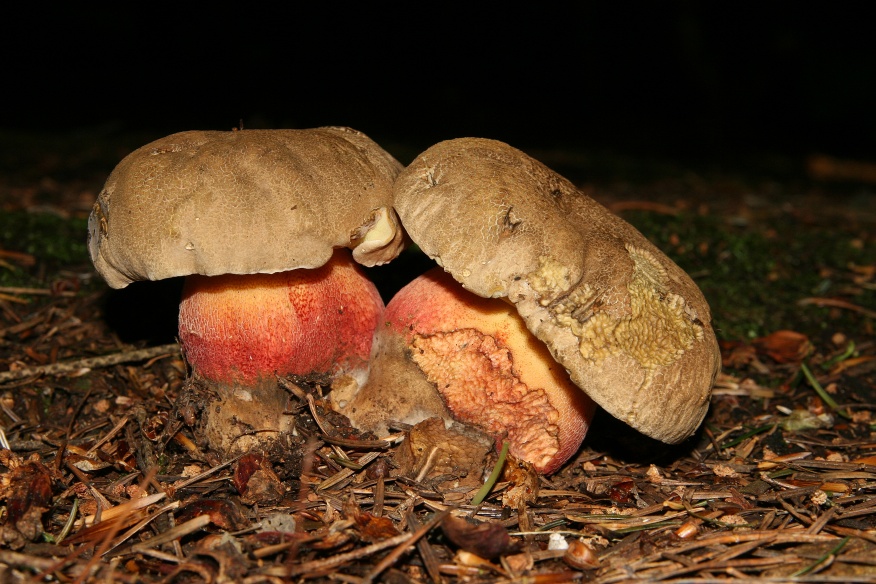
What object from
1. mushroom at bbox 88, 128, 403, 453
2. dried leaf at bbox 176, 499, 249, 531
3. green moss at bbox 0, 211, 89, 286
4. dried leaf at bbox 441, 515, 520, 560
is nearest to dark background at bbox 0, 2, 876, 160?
green moss at bbox 0, 211, 89, 286

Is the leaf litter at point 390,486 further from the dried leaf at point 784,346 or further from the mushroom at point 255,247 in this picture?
the mushroom at point 255,247

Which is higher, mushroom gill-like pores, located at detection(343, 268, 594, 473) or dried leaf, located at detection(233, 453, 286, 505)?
mushroom gill-like pores, located at detection(343, 268, 594, 473)

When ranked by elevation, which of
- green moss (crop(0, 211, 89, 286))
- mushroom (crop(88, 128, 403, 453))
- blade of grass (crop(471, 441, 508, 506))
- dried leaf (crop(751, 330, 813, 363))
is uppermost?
mushroom (crop(88, 128, 403, 453))

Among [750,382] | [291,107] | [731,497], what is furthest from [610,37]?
[731,497]

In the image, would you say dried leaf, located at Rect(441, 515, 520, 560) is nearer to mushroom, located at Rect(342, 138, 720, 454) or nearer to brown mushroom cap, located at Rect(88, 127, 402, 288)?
mushroom, located at Rect(342, 138, 720, 454)

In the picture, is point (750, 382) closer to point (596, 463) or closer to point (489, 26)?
point (596, 463)

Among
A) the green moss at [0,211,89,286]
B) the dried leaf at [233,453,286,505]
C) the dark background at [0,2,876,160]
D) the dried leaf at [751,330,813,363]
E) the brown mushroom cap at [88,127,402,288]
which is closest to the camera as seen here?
the brown mushroom cap at [88,127,402,288]
